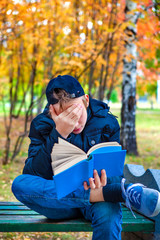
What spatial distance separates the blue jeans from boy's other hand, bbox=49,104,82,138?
361 millimetres

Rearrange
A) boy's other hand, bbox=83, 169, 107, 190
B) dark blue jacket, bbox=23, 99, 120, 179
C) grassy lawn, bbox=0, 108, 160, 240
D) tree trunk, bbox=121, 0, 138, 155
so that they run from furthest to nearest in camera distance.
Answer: tree trunk, bbox=121, 0, 138, 155 → grassy lawn, bbox=0, 108, 160, 240 → dark blue jacket, bbox=23, 99, 120, 179 → boy's other hand, bbox=83, 169, 107, 190

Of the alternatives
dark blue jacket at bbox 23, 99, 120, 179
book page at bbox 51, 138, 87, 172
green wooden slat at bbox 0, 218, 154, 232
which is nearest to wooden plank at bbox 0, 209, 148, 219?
green wooden slat at bbox 0, 218, 154, 232

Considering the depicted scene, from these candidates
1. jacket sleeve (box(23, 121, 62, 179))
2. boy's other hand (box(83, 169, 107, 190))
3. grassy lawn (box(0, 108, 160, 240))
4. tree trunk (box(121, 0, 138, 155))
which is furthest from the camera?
tree trunk (box(121, 0, 138, 155))

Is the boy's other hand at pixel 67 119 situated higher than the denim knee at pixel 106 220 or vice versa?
the boy's other hand at pixel 67 119

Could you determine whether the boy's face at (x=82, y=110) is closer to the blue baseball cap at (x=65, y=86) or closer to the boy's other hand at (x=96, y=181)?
the blue baseball cap at (x=65, y=86)

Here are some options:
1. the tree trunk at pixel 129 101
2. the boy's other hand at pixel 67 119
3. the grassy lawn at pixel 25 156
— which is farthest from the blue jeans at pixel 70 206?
the tree trunk at pixel 129 101

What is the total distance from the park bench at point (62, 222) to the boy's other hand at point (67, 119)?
58 centimetres

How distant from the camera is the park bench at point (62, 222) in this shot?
2023mm

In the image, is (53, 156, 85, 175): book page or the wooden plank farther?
the wooden plank

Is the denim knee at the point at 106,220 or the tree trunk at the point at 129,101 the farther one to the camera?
Result: the tree trunk at the point at 129,101

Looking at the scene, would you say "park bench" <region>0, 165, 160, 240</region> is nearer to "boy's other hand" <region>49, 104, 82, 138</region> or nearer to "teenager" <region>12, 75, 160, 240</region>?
"teenager" <region>12, 75, 160, 240</region>

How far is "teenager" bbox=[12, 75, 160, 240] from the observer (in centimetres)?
192

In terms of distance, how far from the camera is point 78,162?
1.75 metres

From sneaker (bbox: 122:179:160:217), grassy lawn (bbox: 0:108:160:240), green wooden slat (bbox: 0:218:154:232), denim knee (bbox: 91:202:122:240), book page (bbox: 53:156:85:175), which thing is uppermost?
book page (bbox: 53:156:85:175)
